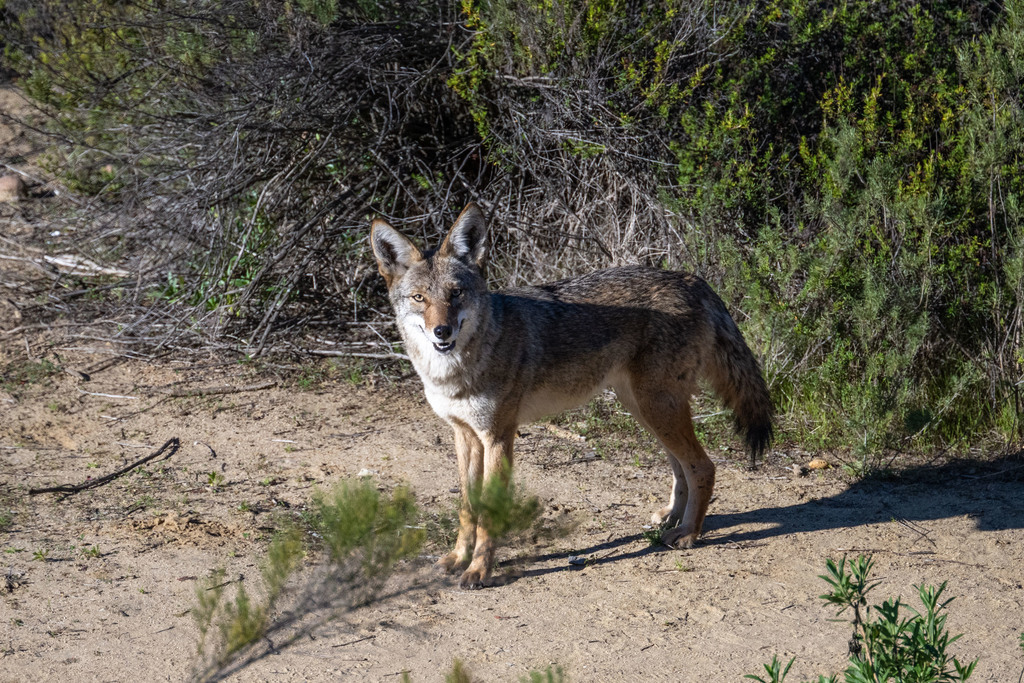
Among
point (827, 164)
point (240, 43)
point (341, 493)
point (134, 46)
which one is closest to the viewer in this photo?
point (341, 493)

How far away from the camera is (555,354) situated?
5.43m

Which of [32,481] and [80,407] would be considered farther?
[80,407]

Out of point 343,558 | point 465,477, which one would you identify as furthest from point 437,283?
point 343,558

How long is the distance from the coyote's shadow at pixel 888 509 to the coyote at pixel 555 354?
13.2 inches

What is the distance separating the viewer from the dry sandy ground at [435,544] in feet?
14.2

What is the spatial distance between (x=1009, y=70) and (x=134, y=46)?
8.01m

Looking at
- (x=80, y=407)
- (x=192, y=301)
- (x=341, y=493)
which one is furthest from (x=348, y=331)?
(x=341, y=493)

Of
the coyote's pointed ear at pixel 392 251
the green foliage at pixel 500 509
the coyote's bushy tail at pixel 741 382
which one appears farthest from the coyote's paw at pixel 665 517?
the green foliage at pixel 500 509

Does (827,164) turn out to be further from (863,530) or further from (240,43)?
(240,43)

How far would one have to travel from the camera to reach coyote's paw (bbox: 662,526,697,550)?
17.9 ft

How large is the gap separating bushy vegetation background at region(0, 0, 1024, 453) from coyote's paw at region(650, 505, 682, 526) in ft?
5.52

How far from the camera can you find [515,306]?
552cm

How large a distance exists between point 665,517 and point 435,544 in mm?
1458

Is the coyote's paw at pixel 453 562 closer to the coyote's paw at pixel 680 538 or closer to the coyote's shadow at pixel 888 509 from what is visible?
the coyote's shadow at pixel 888 509
